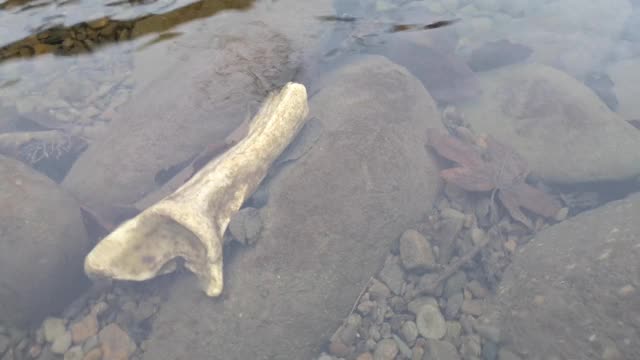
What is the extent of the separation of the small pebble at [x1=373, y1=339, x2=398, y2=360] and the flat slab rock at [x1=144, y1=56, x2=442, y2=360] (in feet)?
1.45

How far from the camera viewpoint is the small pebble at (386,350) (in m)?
4.00

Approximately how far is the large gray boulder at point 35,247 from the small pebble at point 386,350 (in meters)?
2.93

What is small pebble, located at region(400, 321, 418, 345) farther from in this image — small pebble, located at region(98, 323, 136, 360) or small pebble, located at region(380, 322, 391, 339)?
small pebble, located at region(98, 323, 136, 360)

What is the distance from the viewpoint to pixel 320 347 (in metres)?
4.05

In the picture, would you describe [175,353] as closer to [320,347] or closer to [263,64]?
[320,347]

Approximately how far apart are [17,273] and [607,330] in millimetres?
5060

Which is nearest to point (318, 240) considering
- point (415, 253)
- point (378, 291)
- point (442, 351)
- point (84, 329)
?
point (378, 291)

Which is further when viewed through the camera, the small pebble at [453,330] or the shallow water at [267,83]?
the shallow water at [267,83]

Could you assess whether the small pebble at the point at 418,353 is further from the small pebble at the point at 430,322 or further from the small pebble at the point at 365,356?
the small pebble at the point at 365,356

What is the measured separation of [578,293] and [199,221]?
3.31 metres

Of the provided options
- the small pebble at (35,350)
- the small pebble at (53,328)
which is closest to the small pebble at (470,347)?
the small pebble at (53,328)

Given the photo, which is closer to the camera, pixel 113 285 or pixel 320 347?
pixel 320 347

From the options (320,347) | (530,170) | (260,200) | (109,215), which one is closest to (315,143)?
(260,200)

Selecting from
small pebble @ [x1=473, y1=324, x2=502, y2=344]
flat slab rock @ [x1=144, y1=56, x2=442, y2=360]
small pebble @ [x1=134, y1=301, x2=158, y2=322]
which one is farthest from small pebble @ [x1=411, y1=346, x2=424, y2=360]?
small pebble @ [x1=134, y1=301, x2=158, y2=322]
